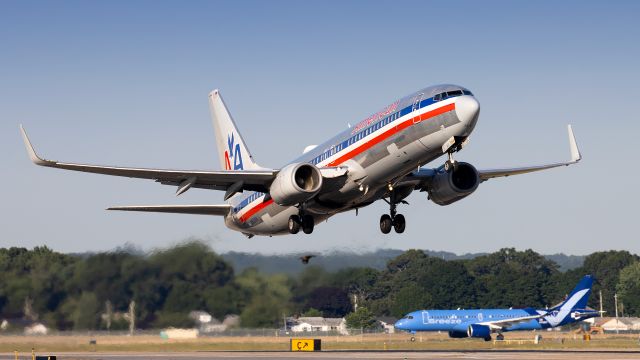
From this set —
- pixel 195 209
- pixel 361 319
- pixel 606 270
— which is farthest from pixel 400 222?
pixel 606 270

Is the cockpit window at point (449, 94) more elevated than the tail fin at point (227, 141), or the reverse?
the tail fin at point (227, 141)

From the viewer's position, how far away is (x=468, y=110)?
38.4 m

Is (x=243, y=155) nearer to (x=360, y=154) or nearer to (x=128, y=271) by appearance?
(x=128, y=271)

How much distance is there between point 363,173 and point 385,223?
21.8 ft

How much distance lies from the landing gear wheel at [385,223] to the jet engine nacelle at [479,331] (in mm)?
41378

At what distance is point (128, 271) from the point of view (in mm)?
58531

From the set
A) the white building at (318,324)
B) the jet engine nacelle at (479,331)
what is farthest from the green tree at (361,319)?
the jet engine nacelle at (479,331)

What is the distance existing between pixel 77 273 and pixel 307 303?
16035 millimetres

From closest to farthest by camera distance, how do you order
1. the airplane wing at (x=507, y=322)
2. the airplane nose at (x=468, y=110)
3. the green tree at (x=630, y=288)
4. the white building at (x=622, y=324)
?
the airplane nose at (x=468, y=110)
the airplane wing at (x=507, y=322)
the white building at (x=622, y=324)
the green tree at (x=630, y=288)

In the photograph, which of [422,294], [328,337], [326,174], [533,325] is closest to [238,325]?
[326,174]

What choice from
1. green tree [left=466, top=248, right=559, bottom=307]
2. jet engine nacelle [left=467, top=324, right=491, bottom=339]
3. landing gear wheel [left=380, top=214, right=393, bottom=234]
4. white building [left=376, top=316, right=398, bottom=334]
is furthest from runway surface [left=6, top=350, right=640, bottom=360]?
green tree [left=466, top=248, right=559, bottom=307]

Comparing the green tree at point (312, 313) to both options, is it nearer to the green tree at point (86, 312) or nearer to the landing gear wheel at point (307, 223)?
the green tree at point (86, 312)

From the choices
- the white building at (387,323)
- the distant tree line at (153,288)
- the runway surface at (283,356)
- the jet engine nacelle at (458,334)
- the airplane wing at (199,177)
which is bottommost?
the runway surface at (283,356)

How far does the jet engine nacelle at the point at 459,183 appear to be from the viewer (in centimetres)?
4662
